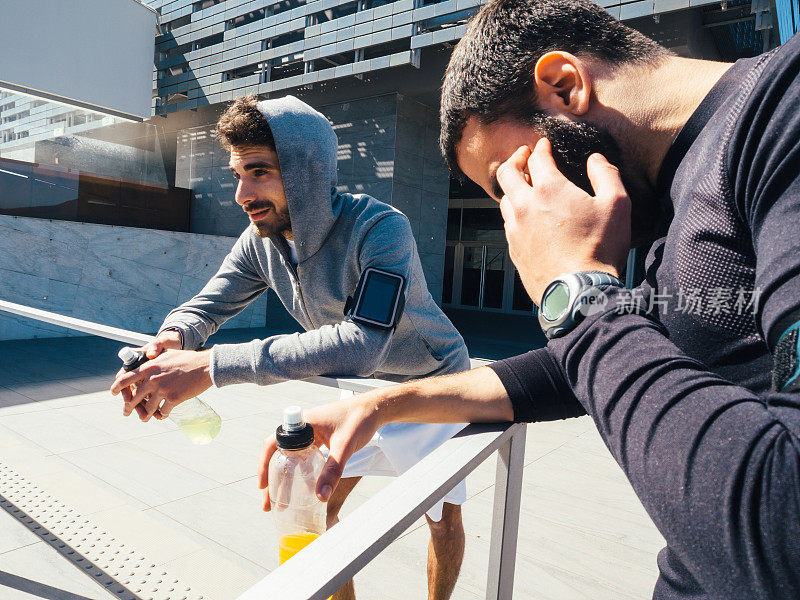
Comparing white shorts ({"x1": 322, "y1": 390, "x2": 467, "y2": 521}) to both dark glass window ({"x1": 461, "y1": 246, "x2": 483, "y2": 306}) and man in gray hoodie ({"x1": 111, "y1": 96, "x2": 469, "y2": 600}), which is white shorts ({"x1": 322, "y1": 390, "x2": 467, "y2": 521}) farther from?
dark glass window ({"x1": 461, "y1": 246, "x2": 483, "y2": 306})

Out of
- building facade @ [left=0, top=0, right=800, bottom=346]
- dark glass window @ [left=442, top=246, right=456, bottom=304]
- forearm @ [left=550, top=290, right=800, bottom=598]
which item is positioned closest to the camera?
forearm @ [left=550, top=290, right=800, bottom=598]

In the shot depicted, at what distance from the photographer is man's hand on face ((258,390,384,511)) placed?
39.1 inches

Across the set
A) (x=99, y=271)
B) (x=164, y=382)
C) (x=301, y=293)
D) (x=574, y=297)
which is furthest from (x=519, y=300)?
Answer: (x=574, y=297)

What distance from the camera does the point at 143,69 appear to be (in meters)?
13.1

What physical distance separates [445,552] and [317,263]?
49.4 inches

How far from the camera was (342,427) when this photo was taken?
40.5 inches

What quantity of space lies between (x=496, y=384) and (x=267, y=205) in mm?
1350

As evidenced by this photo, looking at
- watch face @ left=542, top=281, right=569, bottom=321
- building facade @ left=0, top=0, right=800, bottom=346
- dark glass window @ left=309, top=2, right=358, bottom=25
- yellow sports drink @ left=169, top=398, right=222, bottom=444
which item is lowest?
yellow sports drink @ left=169, top=398, right=222, bottom=444

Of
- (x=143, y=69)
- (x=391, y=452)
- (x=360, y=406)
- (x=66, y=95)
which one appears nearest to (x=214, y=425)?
(x=391, y=452)

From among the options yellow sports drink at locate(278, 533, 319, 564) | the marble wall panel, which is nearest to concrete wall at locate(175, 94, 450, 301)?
the marble wall panel

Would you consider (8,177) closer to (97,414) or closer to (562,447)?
(97,414)

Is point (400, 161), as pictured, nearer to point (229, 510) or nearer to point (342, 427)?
point (229, 510)

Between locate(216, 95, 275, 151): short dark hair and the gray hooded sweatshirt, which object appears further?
locate(216, 95, 275, 151): short dark hair

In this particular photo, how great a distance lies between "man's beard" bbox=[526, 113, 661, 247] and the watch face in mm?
292
